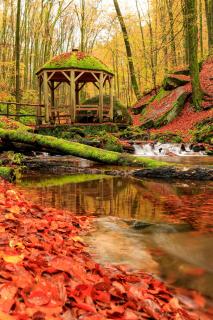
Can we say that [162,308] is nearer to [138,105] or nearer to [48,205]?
[48,205]

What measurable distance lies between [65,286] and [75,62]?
17613mm

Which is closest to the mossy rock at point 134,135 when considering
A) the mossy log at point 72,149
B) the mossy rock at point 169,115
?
the mossy rock at point 169,115

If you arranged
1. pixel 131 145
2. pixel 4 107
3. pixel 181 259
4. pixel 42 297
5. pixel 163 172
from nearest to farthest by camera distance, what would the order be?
pixel 42 297 < pixel 181 259 < pixel 163 172 < pixel 131 145 < pixel 4 107

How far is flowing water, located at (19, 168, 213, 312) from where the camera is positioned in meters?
2.97

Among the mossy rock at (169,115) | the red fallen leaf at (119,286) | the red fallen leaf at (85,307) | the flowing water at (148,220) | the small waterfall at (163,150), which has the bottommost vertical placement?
the flowing water at (148,220)

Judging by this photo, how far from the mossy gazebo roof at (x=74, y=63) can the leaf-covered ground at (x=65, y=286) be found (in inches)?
639

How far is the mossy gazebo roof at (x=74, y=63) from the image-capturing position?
18.5 metres

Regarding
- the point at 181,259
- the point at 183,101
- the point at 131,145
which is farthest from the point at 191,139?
the point at 181,259

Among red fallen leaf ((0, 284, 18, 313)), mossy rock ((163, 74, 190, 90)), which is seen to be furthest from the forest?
mossy rock ((163, 74, 190, 90))

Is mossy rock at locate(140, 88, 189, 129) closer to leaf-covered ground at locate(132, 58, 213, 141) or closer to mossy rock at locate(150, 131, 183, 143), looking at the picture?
leaf-covered ground at locate(132, 58, 213, 141)

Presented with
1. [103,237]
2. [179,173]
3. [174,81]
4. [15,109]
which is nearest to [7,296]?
[103,237]

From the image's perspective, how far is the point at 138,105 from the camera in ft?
89.2

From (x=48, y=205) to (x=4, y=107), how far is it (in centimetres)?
2278

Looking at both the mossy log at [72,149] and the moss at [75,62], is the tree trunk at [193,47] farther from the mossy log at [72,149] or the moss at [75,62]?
the mossy log at [72,149]
